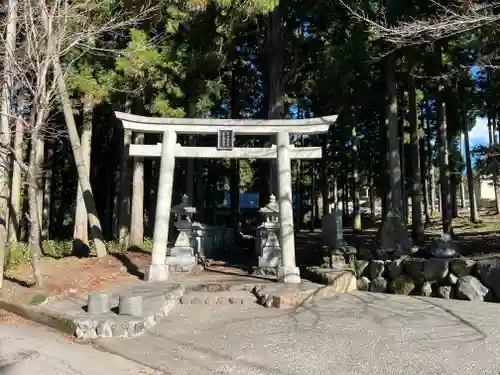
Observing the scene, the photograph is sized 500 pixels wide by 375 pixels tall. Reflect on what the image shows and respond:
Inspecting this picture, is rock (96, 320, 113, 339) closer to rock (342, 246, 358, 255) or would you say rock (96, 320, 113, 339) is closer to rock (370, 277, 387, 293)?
rock (370, 277, 387, 293)

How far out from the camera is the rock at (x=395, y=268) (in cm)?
1013

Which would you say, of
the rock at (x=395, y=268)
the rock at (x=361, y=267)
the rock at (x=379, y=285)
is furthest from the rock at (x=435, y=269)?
the rock at (x=361, y=267)

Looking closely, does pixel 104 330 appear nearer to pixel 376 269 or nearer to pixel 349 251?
pixel 376 269

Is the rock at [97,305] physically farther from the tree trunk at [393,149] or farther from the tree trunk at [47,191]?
the tree trunk at [47,191]

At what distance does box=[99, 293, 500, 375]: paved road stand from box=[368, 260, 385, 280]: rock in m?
2.04

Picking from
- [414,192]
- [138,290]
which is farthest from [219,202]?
[138,290]

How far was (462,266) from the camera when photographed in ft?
30.1

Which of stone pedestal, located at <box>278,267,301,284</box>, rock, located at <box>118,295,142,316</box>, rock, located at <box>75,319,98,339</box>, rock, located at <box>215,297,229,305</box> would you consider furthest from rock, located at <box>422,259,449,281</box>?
rock, located at <box>75,319,98,339</box>

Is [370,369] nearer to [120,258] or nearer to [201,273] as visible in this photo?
[201,273]

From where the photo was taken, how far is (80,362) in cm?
525

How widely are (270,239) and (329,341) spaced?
261 inches

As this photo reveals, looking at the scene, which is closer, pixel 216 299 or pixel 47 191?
pixel 216 299

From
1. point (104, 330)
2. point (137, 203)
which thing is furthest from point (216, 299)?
point (137, 203)

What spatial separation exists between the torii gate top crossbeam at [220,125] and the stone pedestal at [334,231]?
347 cm
